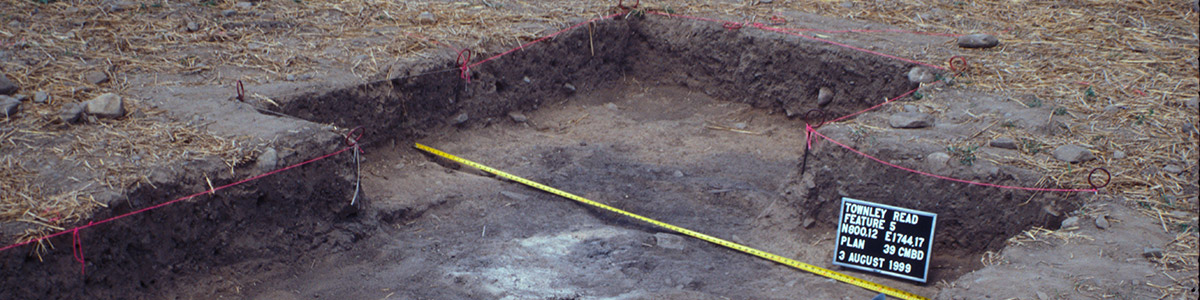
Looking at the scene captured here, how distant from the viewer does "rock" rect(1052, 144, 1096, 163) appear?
448cm

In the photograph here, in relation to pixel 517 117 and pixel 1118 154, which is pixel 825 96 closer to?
pixel 1118 154

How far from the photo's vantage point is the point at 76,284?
3.62m

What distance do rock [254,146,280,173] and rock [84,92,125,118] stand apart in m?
0.90

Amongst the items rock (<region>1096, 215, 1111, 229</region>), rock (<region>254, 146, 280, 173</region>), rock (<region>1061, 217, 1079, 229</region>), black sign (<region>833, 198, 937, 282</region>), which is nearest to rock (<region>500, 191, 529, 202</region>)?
rock (<region>254, 146, 280, 173</region>)

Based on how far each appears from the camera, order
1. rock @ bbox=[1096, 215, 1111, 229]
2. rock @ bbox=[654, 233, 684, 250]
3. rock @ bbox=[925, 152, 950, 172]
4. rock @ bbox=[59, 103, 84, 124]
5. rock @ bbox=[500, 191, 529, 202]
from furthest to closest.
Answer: rock @ bbox=[500, 191, 529, 202], rock @ bbox=[654, 233, 684, 250], rock @ bbox=[925, 152, 950, 172], rock @ bbox=[59, 103, 84, 124], rock @ bbox=[1096, 215, 1111, 229]

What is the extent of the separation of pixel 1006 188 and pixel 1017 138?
565 millimetres

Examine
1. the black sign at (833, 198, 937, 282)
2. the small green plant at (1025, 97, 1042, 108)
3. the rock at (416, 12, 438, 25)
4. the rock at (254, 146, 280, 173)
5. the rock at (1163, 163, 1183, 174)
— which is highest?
the rock at (416, 12, 438, 25)

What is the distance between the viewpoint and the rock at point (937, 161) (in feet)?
15.0

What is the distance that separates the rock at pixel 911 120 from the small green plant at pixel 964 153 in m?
0.41

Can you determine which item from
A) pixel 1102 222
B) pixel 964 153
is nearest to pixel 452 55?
pixel 964 153

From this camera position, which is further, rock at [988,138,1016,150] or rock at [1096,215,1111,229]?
rock at [988,138,1016,150]

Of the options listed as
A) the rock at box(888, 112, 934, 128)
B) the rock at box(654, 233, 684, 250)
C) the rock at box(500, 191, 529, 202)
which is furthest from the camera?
the rock at box(500, 191, 529, 202)

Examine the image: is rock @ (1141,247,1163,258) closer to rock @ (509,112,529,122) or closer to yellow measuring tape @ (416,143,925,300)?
yellow measuring tape @ (416,143,925,300)

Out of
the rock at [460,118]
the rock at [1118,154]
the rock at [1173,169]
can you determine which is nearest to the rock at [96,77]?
the rock at [460,118]
